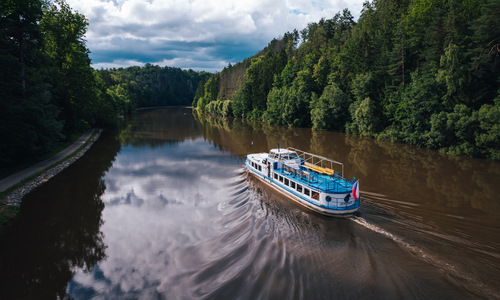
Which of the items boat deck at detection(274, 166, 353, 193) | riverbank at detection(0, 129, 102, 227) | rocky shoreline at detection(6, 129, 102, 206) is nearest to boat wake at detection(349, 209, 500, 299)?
boat deck at detection(274, 166, 353, 193)

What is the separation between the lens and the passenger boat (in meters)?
21.2

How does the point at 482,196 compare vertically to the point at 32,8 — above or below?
below

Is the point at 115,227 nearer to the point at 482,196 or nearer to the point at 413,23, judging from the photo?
the point at 482,196

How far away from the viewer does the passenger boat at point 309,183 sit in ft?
69.5

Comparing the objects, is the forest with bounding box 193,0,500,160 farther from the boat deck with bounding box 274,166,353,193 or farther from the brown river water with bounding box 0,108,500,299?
the boat deck with bounding box 274,166,353,193

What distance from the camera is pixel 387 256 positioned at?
16328mm

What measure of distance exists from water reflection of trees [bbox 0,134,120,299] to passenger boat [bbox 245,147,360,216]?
50.1 feet

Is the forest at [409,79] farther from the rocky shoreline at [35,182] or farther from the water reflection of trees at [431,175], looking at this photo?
the rocky shoreline at [35,182]

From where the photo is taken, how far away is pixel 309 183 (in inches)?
937

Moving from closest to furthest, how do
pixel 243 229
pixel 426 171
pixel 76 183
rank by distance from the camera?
pixel 243 229, pixel 76 183, pixel 426 171

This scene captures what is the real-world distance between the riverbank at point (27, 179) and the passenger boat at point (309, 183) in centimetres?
2164

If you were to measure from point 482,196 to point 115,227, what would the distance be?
1217 inches

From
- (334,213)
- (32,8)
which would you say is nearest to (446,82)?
(334,213)

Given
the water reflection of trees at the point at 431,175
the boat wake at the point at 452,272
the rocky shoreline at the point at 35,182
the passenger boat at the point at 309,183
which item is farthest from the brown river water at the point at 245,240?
the passenger boat at the point at 309,183
